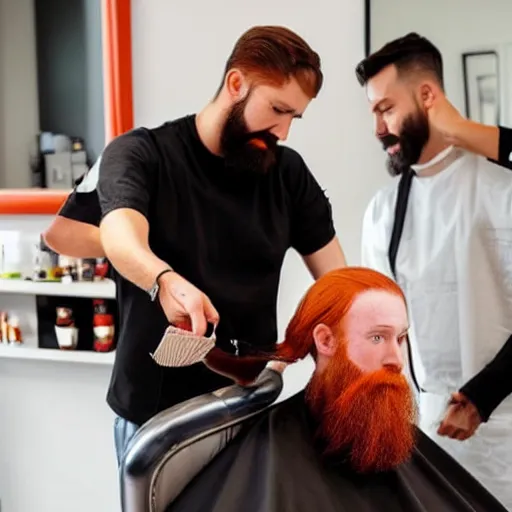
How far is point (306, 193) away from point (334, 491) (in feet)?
1.47

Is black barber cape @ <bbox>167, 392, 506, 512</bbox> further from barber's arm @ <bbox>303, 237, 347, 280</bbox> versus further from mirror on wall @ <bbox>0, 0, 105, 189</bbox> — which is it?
mirror on wall @ <bbox>0, 0, 105, 189</bbox>

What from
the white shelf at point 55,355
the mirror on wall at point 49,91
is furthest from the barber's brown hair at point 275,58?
the white shelf at point 55,355

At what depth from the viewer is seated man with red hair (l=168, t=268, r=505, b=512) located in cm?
82

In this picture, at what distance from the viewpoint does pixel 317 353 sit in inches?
34.9

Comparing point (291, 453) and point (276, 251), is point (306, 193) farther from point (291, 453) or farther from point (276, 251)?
point (291, 453)

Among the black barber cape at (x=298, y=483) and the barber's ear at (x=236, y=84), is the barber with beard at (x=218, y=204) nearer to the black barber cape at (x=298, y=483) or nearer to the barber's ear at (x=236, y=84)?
the barber's ear at (x=236, y=84)

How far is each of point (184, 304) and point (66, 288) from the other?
80 cm

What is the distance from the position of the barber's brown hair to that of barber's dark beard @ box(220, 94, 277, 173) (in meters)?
0.04

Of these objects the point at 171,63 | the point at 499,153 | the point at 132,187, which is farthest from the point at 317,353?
the point at 171,63

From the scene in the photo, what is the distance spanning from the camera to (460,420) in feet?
3.61

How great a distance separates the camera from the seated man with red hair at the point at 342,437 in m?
0.82

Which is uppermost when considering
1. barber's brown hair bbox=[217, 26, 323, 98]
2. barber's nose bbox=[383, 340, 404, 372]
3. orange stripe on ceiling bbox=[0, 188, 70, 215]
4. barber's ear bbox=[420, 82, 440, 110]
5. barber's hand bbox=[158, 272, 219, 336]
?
barber's brown hair bbox=[217, 26, 323, 98]

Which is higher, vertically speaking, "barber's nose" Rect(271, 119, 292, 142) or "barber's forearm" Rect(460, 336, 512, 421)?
"barber's nose" Rect(271, 119, 292, 142)

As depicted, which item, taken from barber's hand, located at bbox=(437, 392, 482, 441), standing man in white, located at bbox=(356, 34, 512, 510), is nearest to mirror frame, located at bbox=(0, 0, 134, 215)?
standing man in white, located at bbox=(356, 34, 512, 510)
